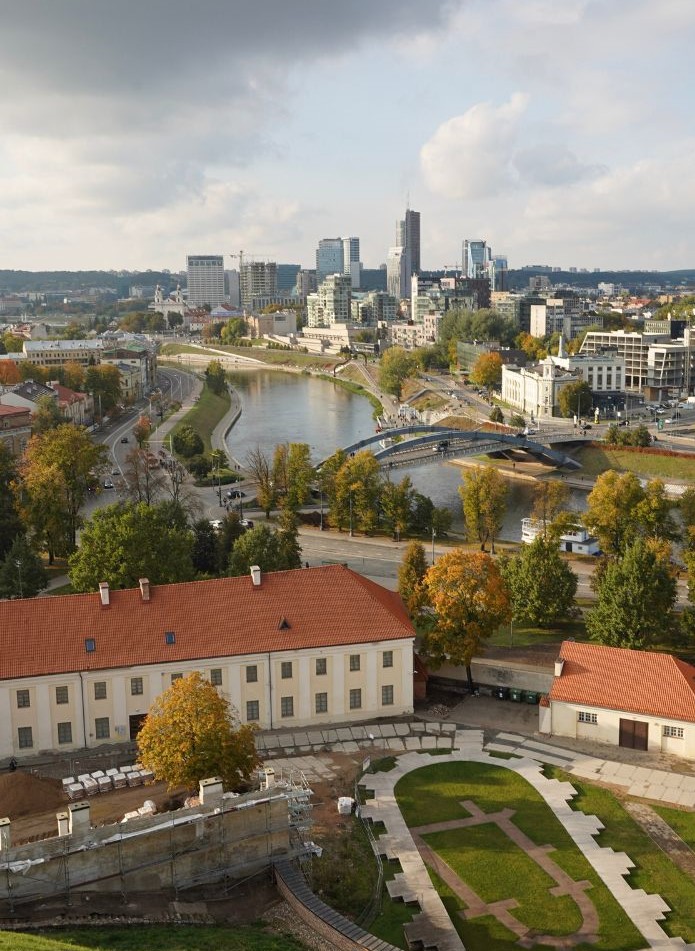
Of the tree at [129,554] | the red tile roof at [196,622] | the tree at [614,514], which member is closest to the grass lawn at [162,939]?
the red tile roof at [196,622]

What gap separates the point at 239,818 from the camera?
19.9 meters

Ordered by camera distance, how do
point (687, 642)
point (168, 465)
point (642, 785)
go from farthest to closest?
point (168, 465) → point (687, 642) → point (642, 785)

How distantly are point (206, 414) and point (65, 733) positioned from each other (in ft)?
261

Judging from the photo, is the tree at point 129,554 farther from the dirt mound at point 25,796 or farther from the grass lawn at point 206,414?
the grass lawn at point 206,414

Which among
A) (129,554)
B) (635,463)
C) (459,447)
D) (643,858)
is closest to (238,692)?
(129,554)

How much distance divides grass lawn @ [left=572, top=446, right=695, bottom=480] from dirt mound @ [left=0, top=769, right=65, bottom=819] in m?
58.4

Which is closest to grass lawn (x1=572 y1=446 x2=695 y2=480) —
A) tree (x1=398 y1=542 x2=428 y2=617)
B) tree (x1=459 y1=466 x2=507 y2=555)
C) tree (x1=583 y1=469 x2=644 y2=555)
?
tree (x1=583 y1=469 x2=644 y2=555)

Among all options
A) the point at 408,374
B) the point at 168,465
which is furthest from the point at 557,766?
the point at 408,374

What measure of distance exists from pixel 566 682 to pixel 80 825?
1444cm

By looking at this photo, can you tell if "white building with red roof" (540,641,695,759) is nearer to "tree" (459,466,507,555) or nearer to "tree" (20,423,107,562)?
"tree" (459,466,507,555)

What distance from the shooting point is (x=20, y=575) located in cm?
3703

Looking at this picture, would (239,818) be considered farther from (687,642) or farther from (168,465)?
(168,465)

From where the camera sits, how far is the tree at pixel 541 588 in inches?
Result: 1395

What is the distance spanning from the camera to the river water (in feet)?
223
